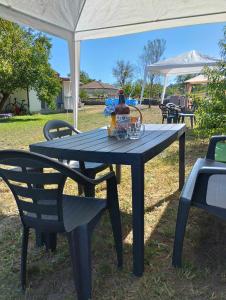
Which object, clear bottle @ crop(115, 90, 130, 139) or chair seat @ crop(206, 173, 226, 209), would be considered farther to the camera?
clear bottle @ crop(115, 90, 130, 139)

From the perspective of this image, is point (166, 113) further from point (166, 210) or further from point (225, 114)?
point (166, 210)

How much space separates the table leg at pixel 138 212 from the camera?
168 cm

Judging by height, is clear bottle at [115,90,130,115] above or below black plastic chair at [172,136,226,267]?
above

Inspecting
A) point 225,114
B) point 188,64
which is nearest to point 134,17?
point 225,114

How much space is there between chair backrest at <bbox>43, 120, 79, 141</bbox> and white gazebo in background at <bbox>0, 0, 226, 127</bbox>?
69.5 inches

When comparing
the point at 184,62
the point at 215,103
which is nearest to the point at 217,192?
the point at 215,103

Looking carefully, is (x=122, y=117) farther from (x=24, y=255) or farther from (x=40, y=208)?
(x=24, y=255)

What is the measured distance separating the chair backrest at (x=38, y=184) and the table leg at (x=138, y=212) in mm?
326

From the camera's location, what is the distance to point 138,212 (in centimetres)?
175

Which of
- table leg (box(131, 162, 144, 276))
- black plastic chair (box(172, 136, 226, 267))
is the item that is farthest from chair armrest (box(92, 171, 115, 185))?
black plastic chair (box(172, 136, 226, 267))

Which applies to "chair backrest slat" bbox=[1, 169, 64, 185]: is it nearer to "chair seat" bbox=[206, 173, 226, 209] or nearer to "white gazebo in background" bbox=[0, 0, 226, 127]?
"chair seat" bbox=[206, 173, 226, 209]

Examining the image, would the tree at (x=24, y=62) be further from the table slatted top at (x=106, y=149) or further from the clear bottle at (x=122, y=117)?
the table slatted top at (x=106, y=149)

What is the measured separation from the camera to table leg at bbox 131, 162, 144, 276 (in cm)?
168

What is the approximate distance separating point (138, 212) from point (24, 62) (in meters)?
13.2
